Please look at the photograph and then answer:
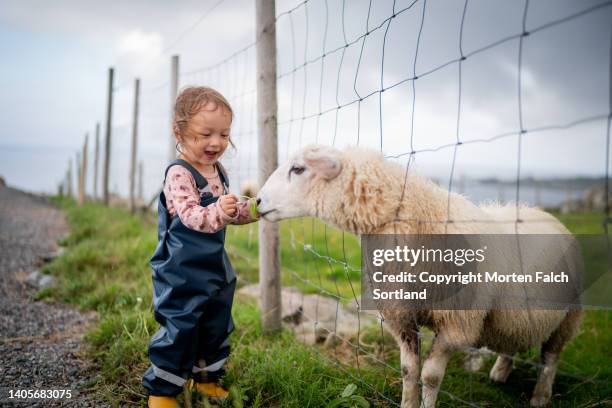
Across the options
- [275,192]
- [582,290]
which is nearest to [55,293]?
[275,192]

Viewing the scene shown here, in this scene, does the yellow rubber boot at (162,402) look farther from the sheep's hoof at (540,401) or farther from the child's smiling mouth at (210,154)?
the sheep's hoof at (540,401)

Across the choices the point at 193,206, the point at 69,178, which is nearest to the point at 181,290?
the point at 193,206

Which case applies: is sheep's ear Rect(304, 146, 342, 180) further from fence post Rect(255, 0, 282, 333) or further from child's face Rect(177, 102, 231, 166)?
fence post Rect(255, 0, 282, 333)

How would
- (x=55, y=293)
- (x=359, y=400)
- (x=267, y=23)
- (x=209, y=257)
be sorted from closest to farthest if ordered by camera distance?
1. (x=209, y=257)
2. (x=359, y=400)
3. (x=267, y=23)
4. (x=55, y=293)

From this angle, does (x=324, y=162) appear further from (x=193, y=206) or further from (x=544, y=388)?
(x=544, y=388)

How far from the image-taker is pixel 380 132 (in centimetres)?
224

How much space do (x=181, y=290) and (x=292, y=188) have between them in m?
0.74

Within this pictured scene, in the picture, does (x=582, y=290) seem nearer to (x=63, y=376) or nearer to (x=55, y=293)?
(x=63, y=376)

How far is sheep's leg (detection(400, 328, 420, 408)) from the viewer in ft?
7.36

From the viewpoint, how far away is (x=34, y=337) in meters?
3.21

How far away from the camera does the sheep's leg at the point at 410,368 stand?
88.4 inches

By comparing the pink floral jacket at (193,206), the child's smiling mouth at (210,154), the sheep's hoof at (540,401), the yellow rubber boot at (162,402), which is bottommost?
the sheep's hoof at (540,401)

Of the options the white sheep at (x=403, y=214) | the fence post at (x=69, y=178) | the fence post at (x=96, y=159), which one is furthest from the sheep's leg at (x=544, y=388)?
the fence post at (x=69, y=178)

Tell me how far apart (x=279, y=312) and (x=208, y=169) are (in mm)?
1462
